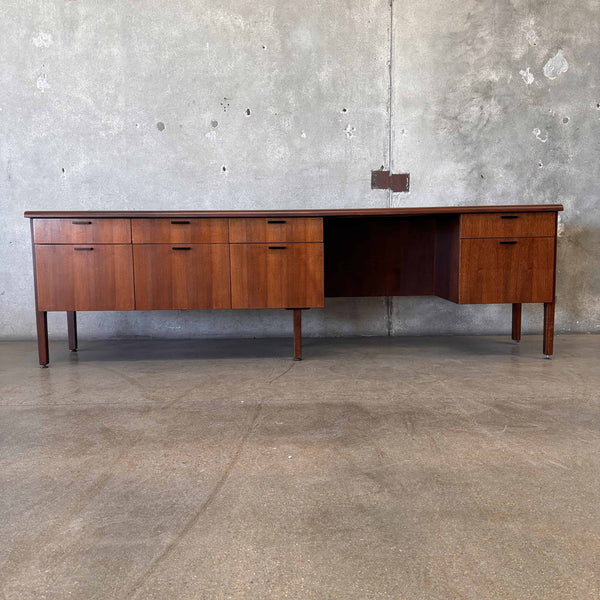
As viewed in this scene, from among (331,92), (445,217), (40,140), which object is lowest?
(445,217)

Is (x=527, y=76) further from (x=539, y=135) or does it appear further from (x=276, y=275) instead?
(x=276, y=275)

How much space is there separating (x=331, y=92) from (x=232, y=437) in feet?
8.37

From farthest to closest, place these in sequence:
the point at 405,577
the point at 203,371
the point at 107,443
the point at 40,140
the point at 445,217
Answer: the point at 40,140, the point at 445,217, the point at 203,371, the point at 107,443, the point at 405,577

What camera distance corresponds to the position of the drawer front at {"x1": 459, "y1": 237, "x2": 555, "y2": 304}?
2805 mm

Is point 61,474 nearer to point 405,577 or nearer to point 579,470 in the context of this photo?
point 405,577

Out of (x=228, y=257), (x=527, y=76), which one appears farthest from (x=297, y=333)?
(x=527, y=76)

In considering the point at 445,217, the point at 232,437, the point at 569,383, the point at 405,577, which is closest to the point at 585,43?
the point at 445,217

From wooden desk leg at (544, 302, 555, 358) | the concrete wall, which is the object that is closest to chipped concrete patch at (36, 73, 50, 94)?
the concrete wall

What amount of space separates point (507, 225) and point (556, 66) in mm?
1528

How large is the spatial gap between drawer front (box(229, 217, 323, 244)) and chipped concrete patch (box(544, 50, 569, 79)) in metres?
2.06

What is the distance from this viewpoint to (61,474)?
1509 mm

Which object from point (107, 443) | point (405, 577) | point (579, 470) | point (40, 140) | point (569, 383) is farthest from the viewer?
point (40, 140)

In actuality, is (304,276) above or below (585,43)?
below

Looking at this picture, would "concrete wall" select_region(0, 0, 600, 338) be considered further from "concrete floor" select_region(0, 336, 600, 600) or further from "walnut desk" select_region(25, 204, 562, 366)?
"concrete floor" select_region(0, 336, 600, 600)
